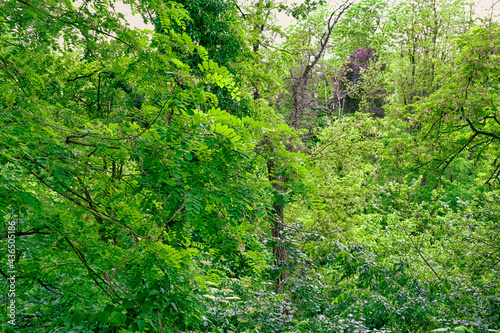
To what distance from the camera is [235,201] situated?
2404mm

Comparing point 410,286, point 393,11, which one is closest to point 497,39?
point 410,286

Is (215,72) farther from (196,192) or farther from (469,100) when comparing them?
(469,100)

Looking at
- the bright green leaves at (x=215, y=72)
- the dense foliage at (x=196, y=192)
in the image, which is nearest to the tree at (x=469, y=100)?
the dense foliage at (x=196, y=192)

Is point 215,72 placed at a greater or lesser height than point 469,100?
greater

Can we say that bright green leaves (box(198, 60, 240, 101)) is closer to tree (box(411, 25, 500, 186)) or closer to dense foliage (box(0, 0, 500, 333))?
dense foliage (box(0, 0, 500, 333))

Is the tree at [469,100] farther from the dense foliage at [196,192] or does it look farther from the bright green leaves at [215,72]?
the bright green leaves at [215,72]

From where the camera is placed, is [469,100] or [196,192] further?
[469,100]

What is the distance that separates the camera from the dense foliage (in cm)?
235

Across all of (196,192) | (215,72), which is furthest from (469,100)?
(196,192)

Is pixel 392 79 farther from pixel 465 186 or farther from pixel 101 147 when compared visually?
pixel 101 147

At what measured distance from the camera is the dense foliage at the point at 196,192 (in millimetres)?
2346

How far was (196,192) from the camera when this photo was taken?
7.48ft

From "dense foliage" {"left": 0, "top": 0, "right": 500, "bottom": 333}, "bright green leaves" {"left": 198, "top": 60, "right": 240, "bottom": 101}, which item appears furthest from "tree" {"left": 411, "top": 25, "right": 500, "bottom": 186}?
"bright green leaves" {"left": 198, "top": 60, "right": 240, "bottom": 101}

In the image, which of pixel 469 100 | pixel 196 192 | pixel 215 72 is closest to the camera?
pixel 196 192
